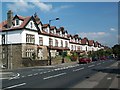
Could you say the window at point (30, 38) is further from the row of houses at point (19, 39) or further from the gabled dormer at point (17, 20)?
the gabled dormer at point (17, 20)

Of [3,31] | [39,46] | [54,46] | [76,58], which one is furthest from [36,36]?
[76,58]

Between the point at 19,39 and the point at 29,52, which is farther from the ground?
the point at 19,39

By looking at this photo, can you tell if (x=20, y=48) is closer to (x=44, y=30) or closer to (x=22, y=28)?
(x=22, y=28)

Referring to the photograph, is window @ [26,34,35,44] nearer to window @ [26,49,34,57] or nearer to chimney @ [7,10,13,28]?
window @ [26,49,34,57]

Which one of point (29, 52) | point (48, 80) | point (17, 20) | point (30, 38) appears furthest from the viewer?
point (30, 38)

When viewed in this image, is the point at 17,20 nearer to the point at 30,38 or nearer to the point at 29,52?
the point at 30,38

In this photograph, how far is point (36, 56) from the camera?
50375 mm

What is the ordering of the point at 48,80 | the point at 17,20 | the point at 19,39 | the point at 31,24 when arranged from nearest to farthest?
the point at 48,80 → the point at 19,39 → the point at 17,20 → the point at 31,24

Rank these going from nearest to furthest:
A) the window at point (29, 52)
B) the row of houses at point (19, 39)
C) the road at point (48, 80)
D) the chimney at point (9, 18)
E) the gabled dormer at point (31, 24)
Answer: the road at point (48, 80)
the row of houses at point (19, 39)
the window at point (29, 52)
the gabled dormer at point (31, 24)
the chimney at point (9, 18)

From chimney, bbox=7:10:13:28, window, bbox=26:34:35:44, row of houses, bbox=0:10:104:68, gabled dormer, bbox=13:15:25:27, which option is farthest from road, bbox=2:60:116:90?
chimney, bbox=7:10:13:28

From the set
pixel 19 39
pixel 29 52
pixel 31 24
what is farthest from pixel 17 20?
pixel 29 52

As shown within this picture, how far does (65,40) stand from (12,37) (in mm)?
25235

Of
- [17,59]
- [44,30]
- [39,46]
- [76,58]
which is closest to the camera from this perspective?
[17,59]

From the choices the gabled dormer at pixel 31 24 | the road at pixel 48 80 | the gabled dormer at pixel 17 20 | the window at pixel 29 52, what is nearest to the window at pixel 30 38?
the gabled dormer at pixel 31 24
